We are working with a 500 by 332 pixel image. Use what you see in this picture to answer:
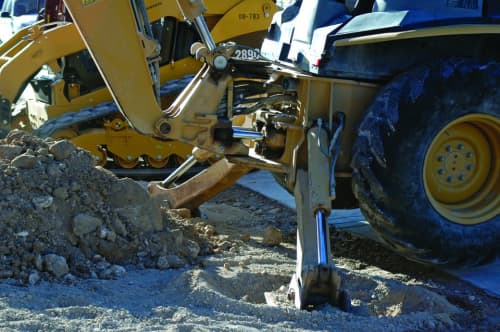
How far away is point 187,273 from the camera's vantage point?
4691 millimetres

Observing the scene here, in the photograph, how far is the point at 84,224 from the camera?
490 cm

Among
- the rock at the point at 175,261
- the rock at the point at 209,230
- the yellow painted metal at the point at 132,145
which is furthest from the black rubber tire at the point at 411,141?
the yellow painted metal at the point at 132,145

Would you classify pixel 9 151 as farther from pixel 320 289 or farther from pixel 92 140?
pixel 92 140

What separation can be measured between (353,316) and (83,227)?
1.70 meters

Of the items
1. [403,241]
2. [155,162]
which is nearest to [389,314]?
[403,241]

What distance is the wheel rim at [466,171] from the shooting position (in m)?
5.15

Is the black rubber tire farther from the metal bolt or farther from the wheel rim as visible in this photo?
the metal bolt

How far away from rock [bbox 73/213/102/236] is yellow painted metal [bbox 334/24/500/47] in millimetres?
1780

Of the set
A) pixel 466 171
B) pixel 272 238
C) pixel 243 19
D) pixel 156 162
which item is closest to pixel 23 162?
pixel 272 238

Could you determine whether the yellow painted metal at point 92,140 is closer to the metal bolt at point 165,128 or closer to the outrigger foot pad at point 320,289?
the metal bolt at point 165,128

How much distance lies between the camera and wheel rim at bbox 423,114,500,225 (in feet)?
16.9

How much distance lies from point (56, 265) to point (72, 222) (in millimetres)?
440

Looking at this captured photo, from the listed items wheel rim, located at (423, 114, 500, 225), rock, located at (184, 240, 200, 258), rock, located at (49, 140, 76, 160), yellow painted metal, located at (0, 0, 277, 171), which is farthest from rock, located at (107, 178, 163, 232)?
yellow painted metal, located at (0, 0, 277, 171)

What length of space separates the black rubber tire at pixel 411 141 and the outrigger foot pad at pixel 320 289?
2.13ft
